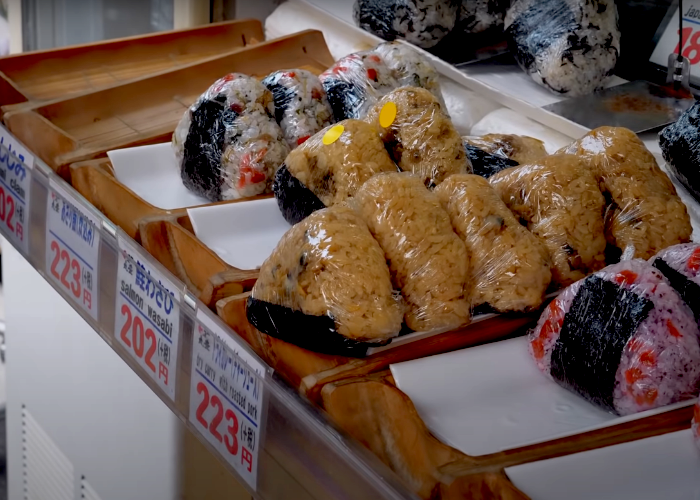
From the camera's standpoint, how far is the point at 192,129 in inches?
49.2

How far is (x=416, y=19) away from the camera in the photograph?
1.65 metres

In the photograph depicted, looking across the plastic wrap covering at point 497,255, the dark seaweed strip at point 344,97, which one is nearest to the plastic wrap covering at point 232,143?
the dark seaweed strip at point 344,97

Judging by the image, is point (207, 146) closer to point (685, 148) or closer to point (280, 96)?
point (280, 96)

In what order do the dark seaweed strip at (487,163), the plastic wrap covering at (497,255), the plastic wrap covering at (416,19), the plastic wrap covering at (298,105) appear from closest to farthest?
the plastic wrap covering at (497,255) < the dark seaweed strip at (487,163) < the plastic wrap covering at (298,105) < the plastic wrap covering at (416,19)

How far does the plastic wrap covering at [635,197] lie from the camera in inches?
38.5

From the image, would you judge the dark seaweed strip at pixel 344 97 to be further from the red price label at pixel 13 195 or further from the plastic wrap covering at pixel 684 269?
the plastic wrap covering at pixel 684 269

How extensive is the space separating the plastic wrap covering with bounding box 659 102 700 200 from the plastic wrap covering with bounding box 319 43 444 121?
37 cm

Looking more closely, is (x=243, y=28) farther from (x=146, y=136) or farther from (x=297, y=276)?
(x=297, y=276)

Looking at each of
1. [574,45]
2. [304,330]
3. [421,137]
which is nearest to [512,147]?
[421,137]

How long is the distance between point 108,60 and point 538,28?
A: 2.81 ft

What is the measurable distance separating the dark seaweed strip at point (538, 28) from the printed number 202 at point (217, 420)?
96 centimetres

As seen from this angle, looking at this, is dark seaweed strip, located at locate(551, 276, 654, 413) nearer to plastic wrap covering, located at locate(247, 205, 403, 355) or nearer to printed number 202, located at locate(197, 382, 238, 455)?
plastic wrap covering, located at locate(247, 205, 403, 355)

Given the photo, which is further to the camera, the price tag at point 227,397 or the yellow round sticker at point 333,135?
the yellow round sticker at point 333,135

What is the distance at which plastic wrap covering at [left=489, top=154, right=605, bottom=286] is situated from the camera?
0.97 metres
